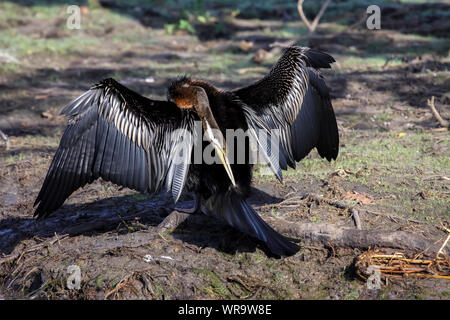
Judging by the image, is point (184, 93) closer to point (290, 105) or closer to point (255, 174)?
point (290, 105)

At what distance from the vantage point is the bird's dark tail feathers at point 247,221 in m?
4.05

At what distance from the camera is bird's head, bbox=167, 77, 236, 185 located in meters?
4.22

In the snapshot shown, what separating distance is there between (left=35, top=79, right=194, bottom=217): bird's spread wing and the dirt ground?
0.52m

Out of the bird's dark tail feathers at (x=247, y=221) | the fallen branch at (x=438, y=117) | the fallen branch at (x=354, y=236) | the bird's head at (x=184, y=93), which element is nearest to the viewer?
the bird's dark tail feathers at (x=247, y=221)

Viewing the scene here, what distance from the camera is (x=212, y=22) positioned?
1256 cm

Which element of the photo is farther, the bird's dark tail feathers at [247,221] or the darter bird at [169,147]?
the darter bird at [169,147]

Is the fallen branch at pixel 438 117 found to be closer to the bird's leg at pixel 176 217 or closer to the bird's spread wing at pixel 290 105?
the bird's spread wing at pixel 290 105

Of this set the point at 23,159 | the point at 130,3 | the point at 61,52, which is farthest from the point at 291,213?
the point at 130,3

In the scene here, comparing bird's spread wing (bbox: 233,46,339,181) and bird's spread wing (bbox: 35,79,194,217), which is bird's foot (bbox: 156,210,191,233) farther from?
bird's spread wing (bbox: 233,46,339,181)

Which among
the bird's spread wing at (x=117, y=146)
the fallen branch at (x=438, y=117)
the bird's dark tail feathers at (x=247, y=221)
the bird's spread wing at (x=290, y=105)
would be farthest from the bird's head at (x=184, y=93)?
the fallen branch at (x=438, y=117)

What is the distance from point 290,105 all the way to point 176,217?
1.39 m
